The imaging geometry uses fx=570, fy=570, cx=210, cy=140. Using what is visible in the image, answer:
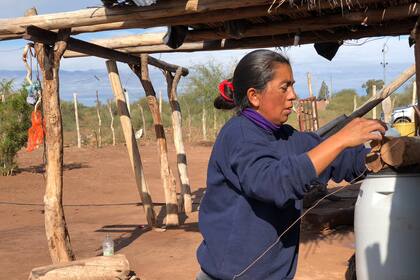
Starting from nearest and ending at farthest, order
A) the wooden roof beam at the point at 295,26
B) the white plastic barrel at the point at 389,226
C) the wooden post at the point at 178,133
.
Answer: the white plastic barrel at the point at 389,226 → the wooden roof beam at the point at 295,26 → the wooden post at the point at 178,133

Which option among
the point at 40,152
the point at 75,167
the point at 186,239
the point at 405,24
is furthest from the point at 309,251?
the point at 40,152

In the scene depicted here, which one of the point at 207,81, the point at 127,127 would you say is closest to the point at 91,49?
the point at 127,127

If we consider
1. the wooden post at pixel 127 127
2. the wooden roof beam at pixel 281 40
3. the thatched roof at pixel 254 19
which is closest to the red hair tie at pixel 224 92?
the thatched roof at pixel 254 19

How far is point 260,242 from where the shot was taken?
1.91 meters

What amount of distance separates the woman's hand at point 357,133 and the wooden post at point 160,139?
6.56 metres

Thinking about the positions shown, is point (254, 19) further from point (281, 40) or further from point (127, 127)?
point (127, 127)

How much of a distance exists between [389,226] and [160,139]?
5.51 m

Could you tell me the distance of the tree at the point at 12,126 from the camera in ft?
50.0

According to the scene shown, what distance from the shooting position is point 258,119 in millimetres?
1922

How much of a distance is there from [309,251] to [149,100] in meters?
3.31

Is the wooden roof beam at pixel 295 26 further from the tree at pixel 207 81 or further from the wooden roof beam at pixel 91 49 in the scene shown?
the tree at pixel 207 81

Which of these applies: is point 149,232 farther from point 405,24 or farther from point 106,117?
point 106,117

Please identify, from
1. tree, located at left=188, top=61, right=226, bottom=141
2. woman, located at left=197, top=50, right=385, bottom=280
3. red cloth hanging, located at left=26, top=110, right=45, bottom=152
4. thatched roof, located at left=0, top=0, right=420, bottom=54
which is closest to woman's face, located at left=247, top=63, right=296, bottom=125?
woman, located at left=197, top=50, right=385, bottom=280

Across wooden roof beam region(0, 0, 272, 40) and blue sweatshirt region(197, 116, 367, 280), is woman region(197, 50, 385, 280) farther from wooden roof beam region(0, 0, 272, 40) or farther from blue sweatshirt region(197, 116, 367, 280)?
wooden roof beam region(0, 0, 272, 40)
